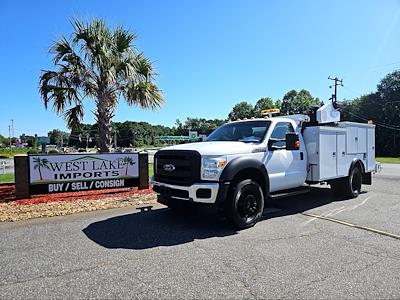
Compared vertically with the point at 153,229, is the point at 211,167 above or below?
above

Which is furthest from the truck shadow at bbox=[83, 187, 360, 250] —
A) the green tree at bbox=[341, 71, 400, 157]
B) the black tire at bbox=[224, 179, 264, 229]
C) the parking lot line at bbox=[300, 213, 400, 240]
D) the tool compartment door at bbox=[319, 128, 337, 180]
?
the green tree at bbox=[341, 71, 400, 157]

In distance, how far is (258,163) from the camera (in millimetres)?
6219

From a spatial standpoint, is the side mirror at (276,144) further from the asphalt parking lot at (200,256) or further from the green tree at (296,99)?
the green tree at (296,99)

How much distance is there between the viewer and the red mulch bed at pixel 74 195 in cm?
881

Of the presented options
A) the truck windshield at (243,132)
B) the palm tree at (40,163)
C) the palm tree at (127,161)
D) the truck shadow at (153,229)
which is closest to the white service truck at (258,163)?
the truck windshield at (243,132)

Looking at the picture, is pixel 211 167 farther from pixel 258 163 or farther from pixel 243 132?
pixel 243 132

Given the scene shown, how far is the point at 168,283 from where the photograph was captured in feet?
12.2

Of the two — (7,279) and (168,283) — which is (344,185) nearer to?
(168,283)

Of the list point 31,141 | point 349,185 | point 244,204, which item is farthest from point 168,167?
point 31,141

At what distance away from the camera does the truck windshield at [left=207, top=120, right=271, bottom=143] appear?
22.6 ft

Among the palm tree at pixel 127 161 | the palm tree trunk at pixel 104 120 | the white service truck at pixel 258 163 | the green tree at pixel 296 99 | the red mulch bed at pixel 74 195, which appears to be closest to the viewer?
the white service truck at pixel 258 163

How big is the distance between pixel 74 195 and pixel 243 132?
544 cm

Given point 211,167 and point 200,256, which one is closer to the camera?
point 200,256

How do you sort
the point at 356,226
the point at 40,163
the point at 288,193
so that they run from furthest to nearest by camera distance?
the point at 40,163
the point at 288,193
the point at 356,226
